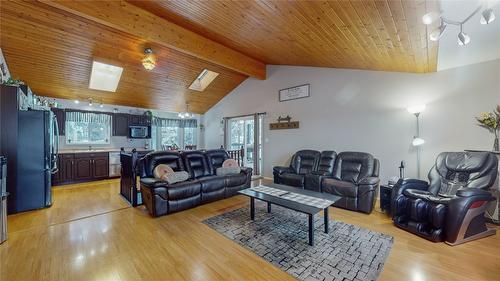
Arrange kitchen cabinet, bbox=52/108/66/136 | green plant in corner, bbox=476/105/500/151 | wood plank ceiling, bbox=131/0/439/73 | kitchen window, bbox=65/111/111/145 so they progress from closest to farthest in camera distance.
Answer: wood plank ceiling, bbox=131/0/439/73 < green plant in corner, bbox=476/105/500/151 < kitchen cabinet, bbox=52/108/66/136 < kitchen window, bbox=65/111/111/145

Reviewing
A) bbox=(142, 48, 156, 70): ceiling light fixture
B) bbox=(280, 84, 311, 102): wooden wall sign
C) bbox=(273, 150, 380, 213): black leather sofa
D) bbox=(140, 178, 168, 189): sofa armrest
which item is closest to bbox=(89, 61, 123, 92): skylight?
bbox=(142, 48, 156, 70): ceiling light fixture

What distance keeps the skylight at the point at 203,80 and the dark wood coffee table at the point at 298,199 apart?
448 cm

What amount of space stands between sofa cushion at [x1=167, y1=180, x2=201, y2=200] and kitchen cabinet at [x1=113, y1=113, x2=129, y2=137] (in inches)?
172

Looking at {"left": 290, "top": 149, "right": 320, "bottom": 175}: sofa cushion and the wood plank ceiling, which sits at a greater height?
the wood plank ceiling

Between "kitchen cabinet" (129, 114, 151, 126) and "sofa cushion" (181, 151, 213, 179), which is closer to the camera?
"sofa cushion" (181, 151, 213, 179)

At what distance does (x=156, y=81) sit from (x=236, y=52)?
2.45 m

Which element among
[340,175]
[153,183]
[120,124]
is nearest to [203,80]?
[120,124]

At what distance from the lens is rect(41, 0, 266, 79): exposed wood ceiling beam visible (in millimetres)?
2908

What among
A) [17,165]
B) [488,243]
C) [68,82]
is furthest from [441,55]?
[68,82]

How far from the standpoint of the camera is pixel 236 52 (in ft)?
17.2

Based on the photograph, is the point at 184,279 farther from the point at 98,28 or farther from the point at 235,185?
the point at 98,28

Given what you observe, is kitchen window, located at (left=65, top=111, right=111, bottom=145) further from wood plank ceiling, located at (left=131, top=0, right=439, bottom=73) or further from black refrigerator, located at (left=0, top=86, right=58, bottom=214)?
wood plank ceiling, located at (left=131, top=0, right=439, bottom=73)

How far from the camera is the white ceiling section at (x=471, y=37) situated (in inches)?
82.4

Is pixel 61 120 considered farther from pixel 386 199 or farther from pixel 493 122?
pixel 493 122
